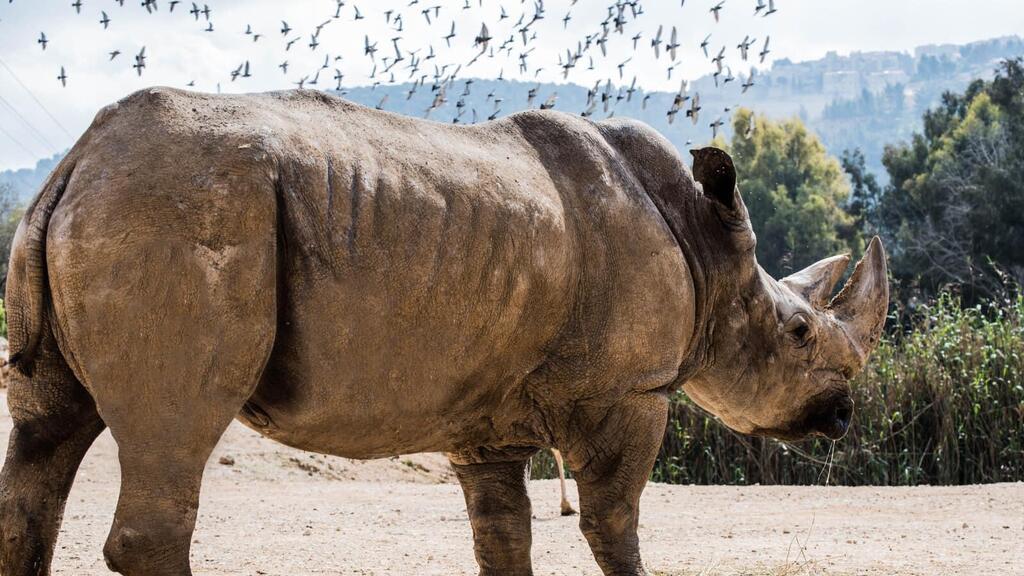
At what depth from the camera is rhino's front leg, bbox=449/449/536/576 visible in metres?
5.19

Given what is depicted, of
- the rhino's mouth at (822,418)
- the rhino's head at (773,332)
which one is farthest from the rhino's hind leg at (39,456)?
the rhino's mouth at (822,418)

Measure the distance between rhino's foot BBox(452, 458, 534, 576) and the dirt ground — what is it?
142 cm

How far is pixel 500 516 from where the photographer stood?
5.22 m

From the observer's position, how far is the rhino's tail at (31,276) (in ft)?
12.1

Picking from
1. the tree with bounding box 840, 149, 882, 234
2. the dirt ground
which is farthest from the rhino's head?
the tree with bounding box 840, 149, 882, 234

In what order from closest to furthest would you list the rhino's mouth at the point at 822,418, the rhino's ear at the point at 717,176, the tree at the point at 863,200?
the rhino's ear at the point at 717,176, the rhino's mouth at the point at 822,418, the tree at the point at 863,200

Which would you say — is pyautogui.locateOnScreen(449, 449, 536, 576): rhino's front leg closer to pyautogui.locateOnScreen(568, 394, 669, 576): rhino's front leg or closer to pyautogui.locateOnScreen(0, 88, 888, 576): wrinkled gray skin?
pyautogui.locateOnScreen(0, 88, 888, 576): wrinkled gray skin

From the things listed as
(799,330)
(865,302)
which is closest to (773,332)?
(799,330)

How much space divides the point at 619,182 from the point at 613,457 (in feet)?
3.50

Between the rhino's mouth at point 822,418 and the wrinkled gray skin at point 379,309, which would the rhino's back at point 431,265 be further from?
the rhino's mouth at point 822,418

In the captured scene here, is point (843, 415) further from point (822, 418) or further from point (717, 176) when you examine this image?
point (717, 176)

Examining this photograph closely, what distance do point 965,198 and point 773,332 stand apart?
25.6 metres

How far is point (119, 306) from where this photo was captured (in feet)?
11.5

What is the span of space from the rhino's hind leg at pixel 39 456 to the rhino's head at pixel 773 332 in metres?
2.52
